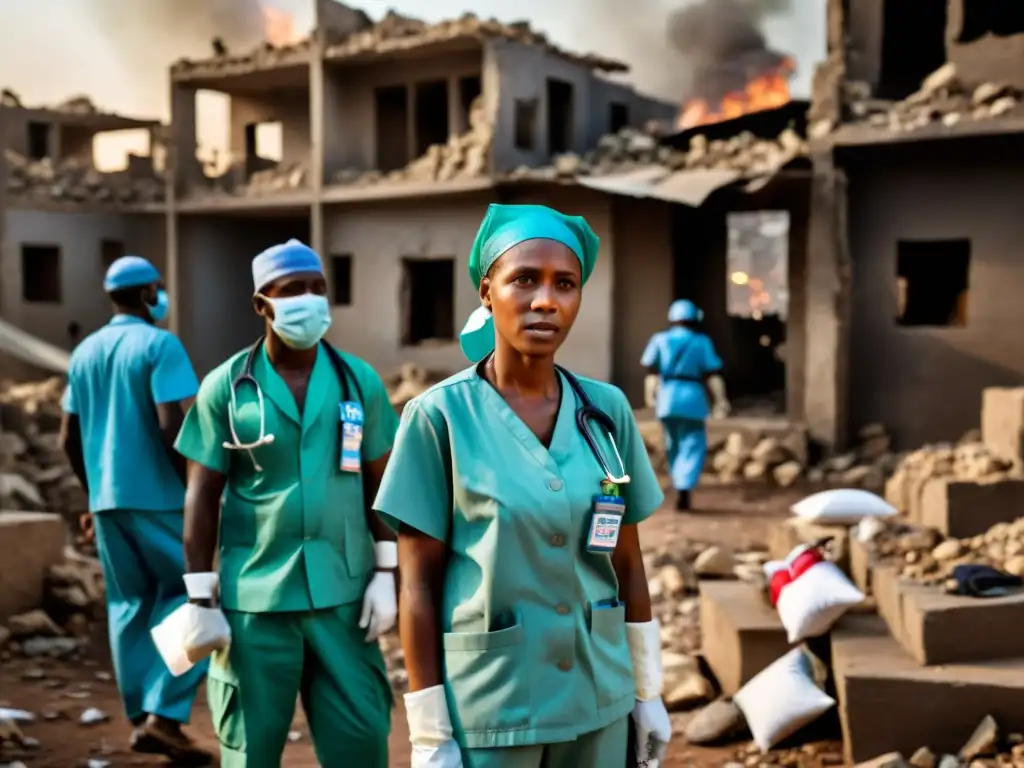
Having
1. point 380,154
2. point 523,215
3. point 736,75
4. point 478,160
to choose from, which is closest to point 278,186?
point 380,154

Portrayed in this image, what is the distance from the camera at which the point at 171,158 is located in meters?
18.9

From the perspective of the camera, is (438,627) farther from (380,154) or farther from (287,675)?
(380,154)

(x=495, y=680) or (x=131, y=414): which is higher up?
(x=131, y=414)

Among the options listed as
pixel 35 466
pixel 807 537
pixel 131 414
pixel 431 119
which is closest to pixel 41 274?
pixel 431 119

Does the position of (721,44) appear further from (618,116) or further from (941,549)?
(941,549)

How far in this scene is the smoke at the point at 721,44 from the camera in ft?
117

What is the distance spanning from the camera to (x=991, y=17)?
47.5 ft

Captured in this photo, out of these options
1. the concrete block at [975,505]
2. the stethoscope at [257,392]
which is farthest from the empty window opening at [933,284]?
the stethoscope at [257,392]

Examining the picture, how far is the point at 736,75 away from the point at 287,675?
114 ft

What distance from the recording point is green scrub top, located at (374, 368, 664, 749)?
83.0 inches

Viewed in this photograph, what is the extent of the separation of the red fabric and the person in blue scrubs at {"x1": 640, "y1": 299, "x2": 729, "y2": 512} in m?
4.47

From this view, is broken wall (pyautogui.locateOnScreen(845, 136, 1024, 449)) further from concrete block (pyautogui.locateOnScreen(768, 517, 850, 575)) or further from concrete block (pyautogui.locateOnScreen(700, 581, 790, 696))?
concrete block (pyautogui.locateOnScreen(700, 581, 790, 696))

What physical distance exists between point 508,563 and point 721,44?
37180mm

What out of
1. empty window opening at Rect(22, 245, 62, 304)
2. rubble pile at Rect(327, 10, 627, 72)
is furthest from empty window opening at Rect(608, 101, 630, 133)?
empty window opening at Rect(22, 245, 62, 304)
